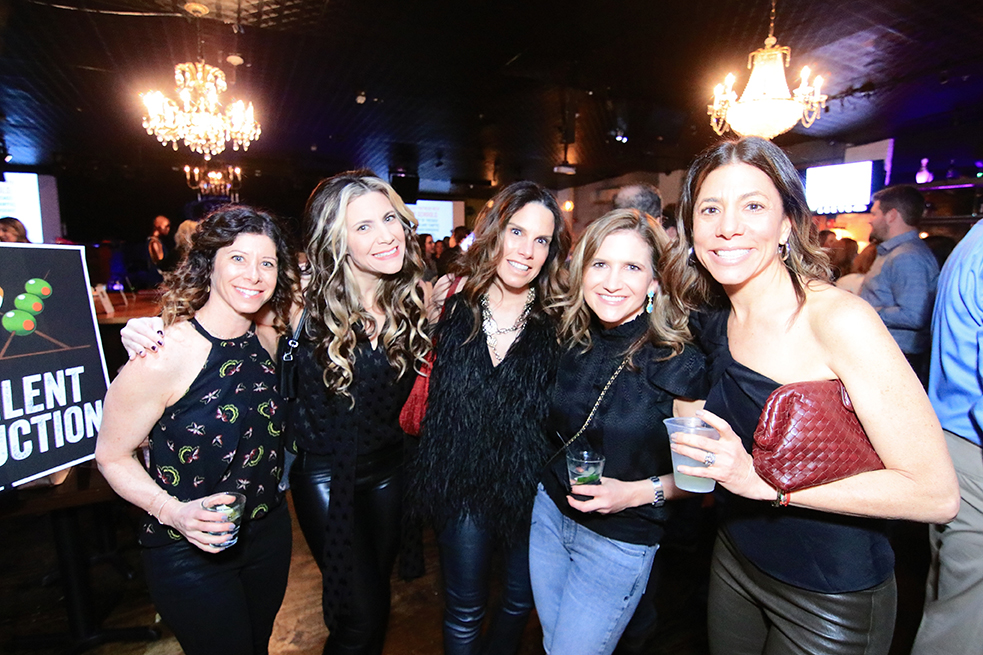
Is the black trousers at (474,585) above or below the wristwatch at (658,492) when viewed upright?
below

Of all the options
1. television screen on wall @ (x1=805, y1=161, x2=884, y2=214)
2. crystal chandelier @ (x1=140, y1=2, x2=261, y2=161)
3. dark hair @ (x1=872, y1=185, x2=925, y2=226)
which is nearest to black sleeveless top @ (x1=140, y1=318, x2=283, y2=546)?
dark hair @ (x1=872, y1=185, x2=925, y2=226)

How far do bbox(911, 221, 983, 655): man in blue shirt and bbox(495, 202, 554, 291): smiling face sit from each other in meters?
1.45

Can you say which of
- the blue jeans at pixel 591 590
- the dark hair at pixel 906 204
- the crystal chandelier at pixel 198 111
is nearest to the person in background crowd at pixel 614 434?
the blue jeans at pixel 591 590

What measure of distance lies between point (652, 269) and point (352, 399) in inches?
45.4

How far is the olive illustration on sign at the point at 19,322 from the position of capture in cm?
188

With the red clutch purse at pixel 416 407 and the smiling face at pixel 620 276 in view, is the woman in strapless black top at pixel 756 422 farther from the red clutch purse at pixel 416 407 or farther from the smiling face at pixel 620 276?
the red clutch purse at pixel 416 407

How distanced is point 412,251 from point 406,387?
594 millimetres

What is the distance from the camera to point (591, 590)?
1.55 m

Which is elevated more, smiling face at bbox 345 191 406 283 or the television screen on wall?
the television screen on wall

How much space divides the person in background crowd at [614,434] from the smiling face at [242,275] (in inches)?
41.7

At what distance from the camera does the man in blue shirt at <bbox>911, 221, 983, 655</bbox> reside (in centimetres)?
168

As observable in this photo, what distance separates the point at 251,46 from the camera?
5336mm

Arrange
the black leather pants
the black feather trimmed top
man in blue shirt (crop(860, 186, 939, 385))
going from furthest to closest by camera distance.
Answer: man in blue shirt (crop(860, 186, 939, 385))
the black feather trimmed top
the black leather pants

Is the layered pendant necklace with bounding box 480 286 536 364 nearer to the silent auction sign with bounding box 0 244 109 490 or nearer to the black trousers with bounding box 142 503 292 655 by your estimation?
the black trousers with bounding box 142 503 292 655
